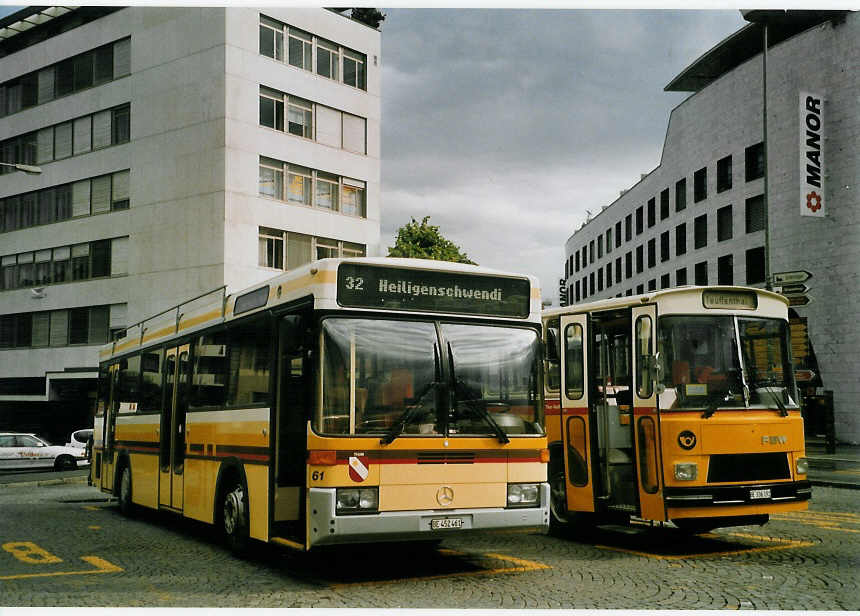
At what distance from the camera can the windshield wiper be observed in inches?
344

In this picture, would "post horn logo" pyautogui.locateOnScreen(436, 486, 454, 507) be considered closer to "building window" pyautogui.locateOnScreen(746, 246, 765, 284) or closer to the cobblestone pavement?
the cobblestone pavement

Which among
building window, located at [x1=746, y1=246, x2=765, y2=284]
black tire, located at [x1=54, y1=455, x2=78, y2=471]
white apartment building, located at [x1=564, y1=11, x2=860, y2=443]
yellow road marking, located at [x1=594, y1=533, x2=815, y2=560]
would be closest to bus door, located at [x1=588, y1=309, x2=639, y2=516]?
yellow road marking, located at [x1=594, y1=533, x2=815, y2=560]

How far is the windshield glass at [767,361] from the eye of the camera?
11.1 metres

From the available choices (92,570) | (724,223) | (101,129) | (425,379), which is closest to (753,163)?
(724,223)

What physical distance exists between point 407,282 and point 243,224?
29.1 metres

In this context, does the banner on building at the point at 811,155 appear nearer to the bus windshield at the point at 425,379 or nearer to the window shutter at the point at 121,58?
the bus windshield at the point at 425,379

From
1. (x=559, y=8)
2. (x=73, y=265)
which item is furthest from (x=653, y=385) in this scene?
(x=73, y=265)

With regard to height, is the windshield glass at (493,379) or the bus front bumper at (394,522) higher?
the windshield glass at (493,379)

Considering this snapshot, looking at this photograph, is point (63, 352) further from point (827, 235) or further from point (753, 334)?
point (753, 334)

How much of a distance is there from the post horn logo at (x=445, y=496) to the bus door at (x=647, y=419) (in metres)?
2.96

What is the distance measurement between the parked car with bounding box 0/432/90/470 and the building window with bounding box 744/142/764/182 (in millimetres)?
29291

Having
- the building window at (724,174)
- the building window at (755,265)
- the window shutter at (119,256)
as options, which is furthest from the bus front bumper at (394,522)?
the building window at (724,174)

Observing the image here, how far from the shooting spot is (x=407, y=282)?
939cm

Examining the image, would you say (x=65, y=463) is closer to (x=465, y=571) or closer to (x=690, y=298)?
(x=465, y=571)
